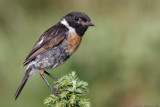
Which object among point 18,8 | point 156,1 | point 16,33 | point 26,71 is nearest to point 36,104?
point 26,71

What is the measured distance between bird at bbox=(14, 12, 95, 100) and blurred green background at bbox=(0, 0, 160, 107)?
373 millimetres

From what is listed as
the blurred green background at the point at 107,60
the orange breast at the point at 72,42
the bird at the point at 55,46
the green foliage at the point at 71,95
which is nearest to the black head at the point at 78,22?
the bird at the point at 55,46

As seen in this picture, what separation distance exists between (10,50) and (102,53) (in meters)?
1.39

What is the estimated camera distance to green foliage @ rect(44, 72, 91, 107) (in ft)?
12.8

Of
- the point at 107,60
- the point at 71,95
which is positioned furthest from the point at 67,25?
the point at 71,95

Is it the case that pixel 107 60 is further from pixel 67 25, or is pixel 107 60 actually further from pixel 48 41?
pixel 48 41

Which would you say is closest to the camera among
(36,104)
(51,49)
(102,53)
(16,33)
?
(51,49)

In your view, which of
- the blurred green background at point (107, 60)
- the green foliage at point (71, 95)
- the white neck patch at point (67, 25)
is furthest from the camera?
the blurred green background at point (107, 60)

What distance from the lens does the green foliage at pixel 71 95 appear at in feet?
12.8

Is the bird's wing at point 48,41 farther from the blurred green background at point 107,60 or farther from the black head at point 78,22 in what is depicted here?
the blurred green background at point 107,60

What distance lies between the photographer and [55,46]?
5625mm

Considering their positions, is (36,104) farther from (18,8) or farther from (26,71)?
(18,8)

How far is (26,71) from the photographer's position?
5766 mm

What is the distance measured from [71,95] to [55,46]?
5.74 ft
